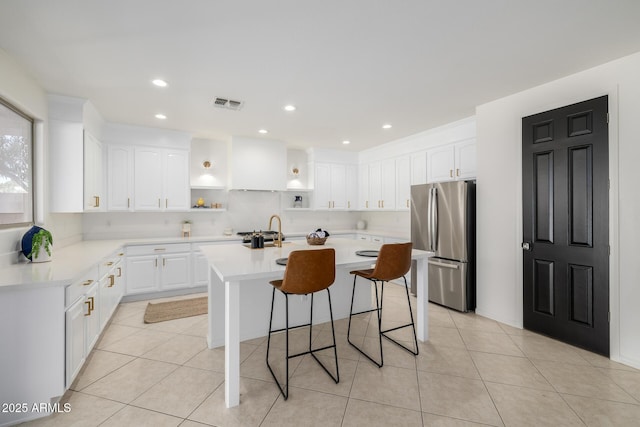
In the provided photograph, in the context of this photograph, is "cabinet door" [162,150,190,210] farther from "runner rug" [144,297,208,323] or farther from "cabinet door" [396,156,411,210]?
"cabinet door" [396,156,411,210]

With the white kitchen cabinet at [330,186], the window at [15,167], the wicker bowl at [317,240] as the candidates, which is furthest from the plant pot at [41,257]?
the white kitchen cabinet at [330,186]

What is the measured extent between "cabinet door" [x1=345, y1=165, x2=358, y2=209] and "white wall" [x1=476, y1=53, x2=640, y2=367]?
2.91 metres

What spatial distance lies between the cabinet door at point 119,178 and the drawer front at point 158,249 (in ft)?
2.16

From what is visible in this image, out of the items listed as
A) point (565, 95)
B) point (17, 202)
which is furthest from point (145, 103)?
point (565, 95)

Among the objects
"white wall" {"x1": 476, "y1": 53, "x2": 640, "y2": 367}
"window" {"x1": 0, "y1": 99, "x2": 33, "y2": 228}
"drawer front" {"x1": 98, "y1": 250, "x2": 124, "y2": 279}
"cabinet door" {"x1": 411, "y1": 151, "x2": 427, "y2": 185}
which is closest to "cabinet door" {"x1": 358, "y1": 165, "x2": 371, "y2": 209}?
"cabinet door" {"x1": 411, "y1": 151, "x2": 427, "y2": 185}

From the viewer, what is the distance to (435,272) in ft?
13.2

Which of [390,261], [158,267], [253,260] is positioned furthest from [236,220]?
[390,261]

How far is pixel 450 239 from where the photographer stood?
3859mm

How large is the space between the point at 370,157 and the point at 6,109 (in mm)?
5093

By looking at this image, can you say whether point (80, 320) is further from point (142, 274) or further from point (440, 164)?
point (440, 164)

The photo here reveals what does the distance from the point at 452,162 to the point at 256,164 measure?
317 cm

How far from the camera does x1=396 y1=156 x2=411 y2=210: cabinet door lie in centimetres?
507

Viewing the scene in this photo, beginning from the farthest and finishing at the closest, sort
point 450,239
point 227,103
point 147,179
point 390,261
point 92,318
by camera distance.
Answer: point 147,179 → point 450,239 → point 227,103 → point 92,318 → point 390,261

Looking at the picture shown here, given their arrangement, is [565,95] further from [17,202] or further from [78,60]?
[17,202]
